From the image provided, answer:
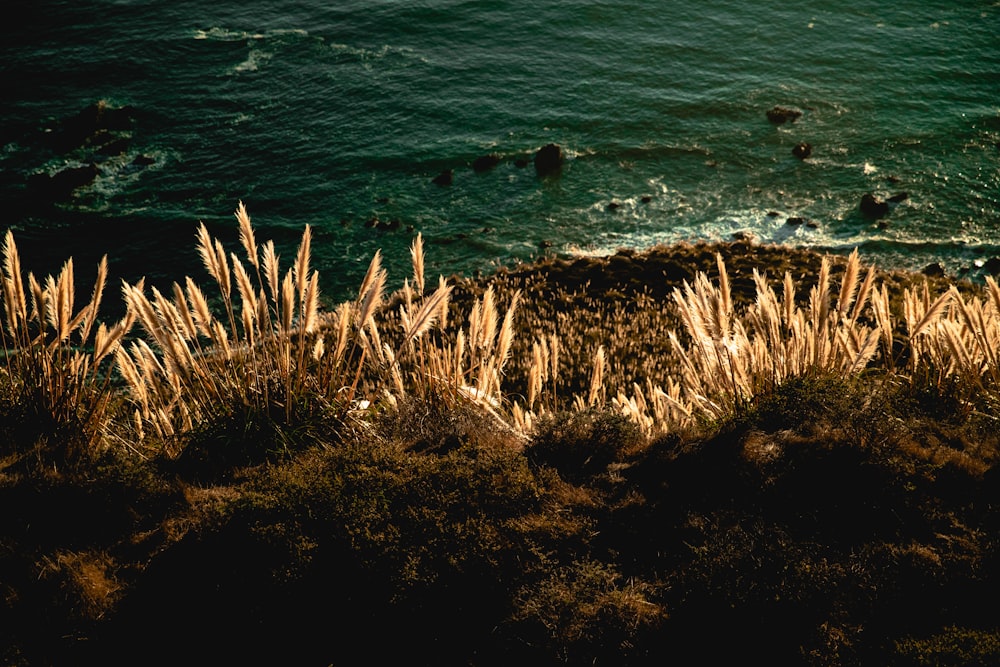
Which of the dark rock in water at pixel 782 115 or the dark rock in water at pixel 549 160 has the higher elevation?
the dark rock in water at pixel 782 115

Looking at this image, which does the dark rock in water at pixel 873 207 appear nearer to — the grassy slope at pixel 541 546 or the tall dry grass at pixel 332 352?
the tall dry grass at pixel 332 352

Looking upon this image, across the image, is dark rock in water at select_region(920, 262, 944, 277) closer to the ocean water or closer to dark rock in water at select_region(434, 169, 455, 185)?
the ocean water

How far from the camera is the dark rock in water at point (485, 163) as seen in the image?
27.8 meters

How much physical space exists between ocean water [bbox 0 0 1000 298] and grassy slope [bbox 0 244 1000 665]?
1732 cm

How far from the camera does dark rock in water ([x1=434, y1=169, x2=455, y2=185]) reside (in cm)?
2695

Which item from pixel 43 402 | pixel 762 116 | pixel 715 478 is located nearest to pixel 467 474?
pixel 715 478

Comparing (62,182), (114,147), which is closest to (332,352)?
(62,182)

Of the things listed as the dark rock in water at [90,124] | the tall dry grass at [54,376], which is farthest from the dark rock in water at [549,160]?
the tall dry grass at [54,376]

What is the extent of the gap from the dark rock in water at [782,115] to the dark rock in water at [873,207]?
7.13 meters

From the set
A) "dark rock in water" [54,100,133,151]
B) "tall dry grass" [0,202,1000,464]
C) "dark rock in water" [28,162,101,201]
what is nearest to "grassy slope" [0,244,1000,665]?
"tall dry grass" [0,202,1000,464]

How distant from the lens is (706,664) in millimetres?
3879

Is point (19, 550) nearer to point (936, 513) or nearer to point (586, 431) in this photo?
point (586, 431)

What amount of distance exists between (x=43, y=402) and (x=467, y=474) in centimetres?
347

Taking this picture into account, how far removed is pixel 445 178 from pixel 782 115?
1395cm
